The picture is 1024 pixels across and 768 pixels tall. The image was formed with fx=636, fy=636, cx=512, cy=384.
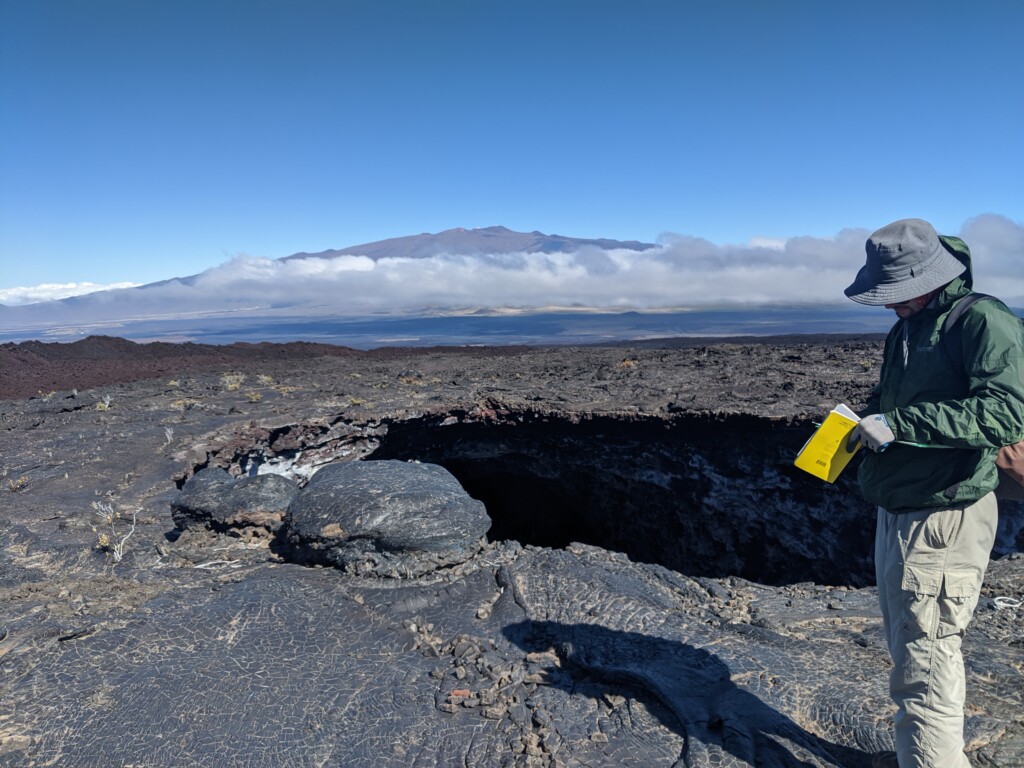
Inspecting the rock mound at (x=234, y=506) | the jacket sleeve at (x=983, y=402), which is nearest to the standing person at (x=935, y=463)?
the jacket sleeve at (x=983, y=402)

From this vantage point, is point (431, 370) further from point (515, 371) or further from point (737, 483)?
point (737, 483)

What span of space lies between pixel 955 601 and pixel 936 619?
0.34 ft

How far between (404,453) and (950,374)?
27.6 feet

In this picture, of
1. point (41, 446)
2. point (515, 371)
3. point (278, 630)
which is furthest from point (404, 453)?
point (278, 630)

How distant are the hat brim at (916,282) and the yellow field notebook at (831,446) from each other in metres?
0.49

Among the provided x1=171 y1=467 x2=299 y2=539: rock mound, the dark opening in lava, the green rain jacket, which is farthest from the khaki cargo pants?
the dark opening in lava

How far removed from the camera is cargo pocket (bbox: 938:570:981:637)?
8.43ft

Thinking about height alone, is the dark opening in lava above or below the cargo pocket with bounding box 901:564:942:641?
below

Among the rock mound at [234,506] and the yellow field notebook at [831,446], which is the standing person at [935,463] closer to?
the yellow field notebook at [831,446]

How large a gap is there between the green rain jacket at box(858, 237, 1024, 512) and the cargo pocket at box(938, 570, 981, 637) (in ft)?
1.02

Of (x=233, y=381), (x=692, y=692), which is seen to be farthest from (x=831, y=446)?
(x=233, y=381)

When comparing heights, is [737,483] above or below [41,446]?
below

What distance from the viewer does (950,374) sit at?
2.60 metres

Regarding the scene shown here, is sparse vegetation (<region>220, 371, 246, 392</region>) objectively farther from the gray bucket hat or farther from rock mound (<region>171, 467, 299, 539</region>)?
the gray bucket hat
